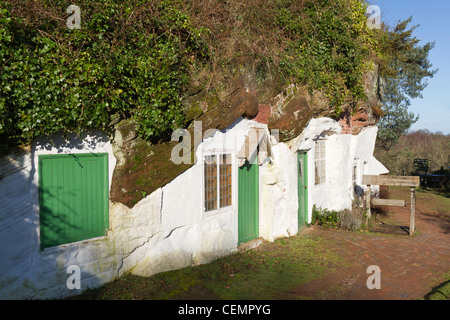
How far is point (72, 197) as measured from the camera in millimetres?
5684

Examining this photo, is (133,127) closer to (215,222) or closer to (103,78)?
(103,78)

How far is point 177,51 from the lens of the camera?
6.76 meters

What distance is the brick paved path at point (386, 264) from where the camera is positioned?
6609 mm

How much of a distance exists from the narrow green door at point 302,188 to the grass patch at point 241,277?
2024 millimetres

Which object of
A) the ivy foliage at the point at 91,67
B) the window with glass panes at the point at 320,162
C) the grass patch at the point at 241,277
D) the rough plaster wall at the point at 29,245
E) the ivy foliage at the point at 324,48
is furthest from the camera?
the window with glass panes at the point at 320,162

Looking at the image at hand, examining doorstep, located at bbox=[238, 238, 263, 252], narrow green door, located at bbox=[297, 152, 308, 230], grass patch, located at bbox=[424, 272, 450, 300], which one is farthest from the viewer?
narrow green door, located at bbox=[297, 152, 308, 230]

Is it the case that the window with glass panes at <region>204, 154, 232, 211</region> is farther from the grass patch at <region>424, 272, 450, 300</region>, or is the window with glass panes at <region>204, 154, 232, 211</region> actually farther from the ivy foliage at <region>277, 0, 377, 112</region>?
the grass patch at <region>424, 272, 450, 300</region>

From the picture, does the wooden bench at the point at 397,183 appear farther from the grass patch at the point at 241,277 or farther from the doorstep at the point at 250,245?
the doorstep at the point at 250,245

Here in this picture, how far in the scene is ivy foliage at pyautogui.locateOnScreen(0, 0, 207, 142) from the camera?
483 centimetres

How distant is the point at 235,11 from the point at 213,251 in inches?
211

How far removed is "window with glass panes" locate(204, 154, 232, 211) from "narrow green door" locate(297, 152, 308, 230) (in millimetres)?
3316

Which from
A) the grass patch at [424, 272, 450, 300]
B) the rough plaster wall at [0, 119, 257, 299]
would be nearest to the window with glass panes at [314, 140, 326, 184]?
the rough plaster wall at [0, 119, 257, 299]

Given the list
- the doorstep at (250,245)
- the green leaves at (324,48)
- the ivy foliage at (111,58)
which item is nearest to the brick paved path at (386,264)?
the doorstep at (250,245)

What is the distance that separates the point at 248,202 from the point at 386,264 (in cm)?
324
